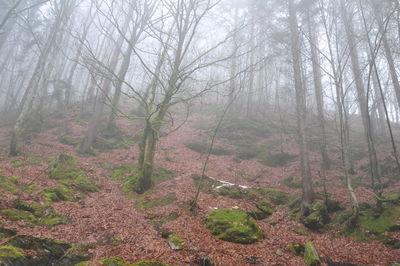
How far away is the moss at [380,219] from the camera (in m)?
6.25

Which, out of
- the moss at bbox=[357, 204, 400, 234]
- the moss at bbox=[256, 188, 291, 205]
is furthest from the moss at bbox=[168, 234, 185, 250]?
the moss at bbox=[357, 204, 400, 234]

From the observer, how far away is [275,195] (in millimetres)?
9438

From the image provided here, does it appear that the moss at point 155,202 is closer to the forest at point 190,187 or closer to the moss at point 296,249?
the forest at point 190,187

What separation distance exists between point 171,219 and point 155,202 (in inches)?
51.8

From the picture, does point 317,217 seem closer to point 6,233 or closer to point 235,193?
point 235,193

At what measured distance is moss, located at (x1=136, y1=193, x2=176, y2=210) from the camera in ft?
25.0

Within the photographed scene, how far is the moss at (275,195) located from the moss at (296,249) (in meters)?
3.44

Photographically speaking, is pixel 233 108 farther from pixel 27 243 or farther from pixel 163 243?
pixel 27 243

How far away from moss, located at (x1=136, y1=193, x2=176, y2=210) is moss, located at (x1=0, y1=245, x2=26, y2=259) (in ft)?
12.8

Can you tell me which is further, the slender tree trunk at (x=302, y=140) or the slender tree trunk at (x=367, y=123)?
the slender tree trunk at (x=302, y=140)

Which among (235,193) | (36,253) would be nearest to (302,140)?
(235,193)

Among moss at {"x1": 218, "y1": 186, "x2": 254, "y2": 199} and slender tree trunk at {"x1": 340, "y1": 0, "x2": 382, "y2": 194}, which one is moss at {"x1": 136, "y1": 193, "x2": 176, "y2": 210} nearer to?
moss at {"x1": 218, "y1": 186, "x2": 254, "y2": 199}

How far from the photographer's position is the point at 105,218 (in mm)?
6375

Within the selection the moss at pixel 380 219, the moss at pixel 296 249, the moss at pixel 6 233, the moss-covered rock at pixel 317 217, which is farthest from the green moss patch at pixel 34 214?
the moss at pixel 380 219
